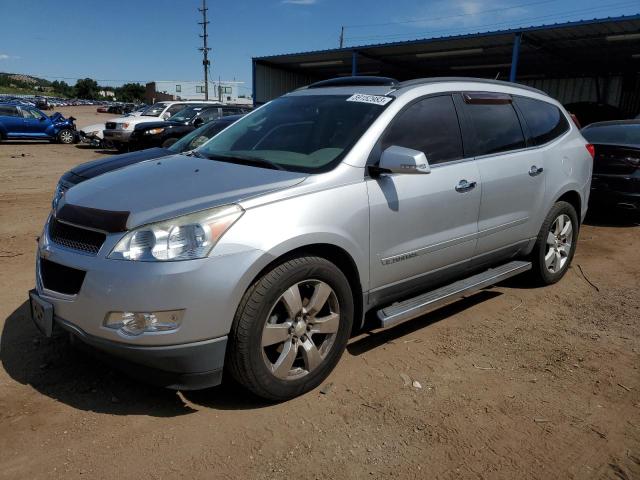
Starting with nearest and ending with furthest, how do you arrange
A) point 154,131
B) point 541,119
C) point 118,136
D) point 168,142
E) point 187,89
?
point 541,119 → point 168,142 → point 154,131 → point 118,136 → point 187,89

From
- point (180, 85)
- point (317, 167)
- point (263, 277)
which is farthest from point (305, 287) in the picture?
point (180, 85)

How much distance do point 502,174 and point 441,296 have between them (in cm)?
115

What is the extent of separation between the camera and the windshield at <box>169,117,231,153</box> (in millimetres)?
7391

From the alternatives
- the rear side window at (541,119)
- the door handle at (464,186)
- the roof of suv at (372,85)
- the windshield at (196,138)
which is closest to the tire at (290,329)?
the door handle at (464,186)

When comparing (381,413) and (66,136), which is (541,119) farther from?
(66,136)

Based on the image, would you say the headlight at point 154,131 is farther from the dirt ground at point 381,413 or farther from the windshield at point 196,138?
the dirt ground at point 381,413

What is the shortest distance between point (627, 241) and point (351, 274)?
5.46 meters

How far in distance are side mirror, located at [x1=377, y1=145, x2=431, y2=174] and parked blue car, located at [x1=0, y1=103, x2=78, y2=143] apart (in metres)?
21.6

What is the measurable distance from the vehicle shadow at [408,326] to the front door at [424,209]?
0.45 metres

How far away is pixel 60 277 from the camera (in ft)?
8.73

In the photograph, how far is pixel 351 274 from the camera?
310 centimetres

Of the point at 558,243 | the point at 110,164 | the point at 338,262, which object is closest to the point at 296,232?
the point at 338,262

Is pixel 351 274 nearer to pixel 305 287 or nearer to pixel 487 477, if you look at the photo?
pixel 305 287

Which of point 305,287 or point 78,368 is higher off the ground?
point 305,287
